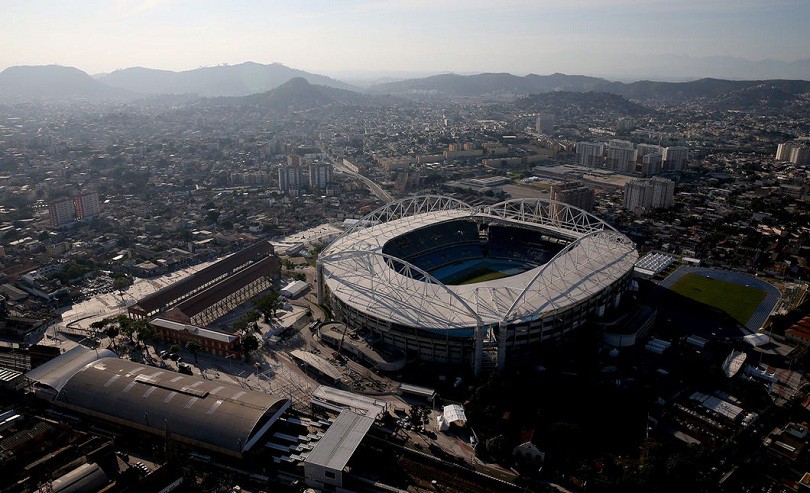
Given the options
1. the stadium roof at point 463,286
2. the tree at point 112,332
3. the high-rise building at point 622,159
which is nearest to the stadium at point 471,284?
the stadium roof at point 463,286

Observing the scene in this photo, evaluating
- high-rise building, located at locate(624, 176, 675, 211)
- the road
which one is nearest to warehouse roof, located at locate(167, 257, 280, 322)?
the road

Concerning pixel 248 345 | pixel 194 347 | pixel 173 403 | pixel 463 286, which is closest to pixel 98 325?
pixel 194 347

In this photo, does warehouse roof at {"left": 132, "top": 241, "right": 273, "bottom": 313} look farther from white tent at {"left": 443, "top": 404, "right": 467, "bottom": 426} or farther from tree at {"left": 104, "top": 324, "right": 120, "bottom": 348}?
white tent at {"left": 443, "top": 404, "right": 467, "bottom": 426}

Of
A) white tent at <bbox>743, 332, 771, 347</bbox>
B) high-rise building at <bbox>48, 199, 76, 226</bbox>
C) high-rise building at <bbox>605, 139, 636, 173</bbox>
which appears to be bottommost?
white tent at <bbox>743, 332, 771, 347</bbox>

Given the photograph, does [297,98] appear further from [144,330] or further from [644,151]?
[144,330]

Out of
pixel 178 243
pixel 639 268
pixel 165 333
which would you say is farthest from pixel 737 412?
pixel 178 243

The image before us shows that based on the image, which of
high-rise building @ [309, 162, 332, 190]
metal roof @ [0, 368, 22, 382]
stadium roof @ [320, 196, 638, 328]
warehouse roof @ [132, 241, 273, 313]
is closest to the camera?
metal roof @ [0, 368, 22, 382]
